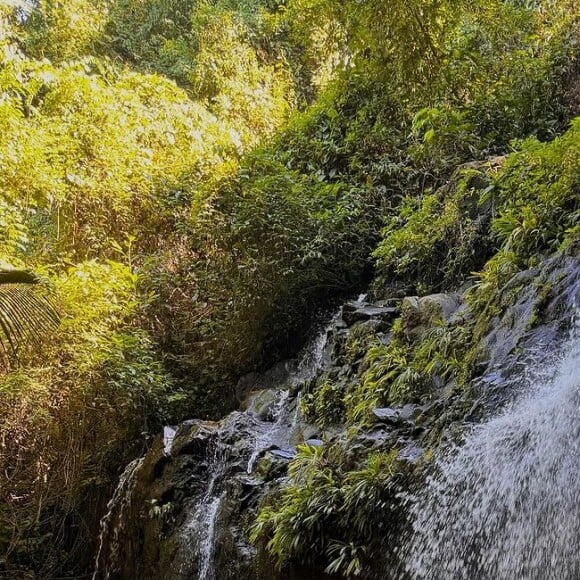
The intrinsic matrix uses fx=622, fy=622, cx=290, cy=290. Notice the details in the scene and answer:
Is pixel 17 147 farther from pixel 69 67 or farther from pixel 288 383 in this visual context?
pixel 288 383

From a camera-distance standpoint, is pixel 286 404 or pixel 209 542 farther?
pixel 286 404

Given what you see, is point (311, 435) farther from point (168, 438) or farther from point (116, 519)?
point (116, 519)

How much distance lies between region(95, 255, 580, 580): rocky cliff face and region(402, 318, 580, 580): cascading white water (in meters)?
0.16

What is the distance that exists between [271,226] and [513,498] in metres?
5.08

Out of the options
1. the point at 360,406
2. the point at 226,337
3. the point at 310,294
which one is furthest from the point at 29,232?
the point at 360,406

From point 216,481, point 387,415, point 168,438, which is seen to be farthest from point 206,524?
point 387,415

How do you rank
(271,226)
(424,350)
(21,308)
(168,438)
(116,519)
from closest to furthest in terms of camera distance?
(21,308)
(424,350)
(116,519)
(168,438)
(271,226)

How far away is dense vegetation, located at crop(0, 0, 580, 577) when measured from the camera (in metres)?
4.72

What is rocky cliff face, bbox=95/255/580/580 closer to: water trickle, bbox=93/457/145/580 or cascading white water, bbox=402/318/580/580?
water trickle, bbox=93/457/145/580

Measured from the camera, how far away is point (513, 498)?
3.17 m

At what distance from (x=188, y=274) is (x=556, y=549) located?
6556 mm

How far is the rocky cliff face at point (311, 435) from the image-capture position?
3857 millimetres

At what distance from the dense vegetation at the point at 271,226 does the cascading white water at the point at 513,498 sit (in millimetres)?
468

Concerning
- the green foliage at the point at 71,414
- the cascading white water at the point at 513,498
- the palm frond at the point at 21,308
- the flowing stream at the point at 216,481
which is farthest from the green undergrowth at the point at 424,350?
the green foliage at the point at 71,414
